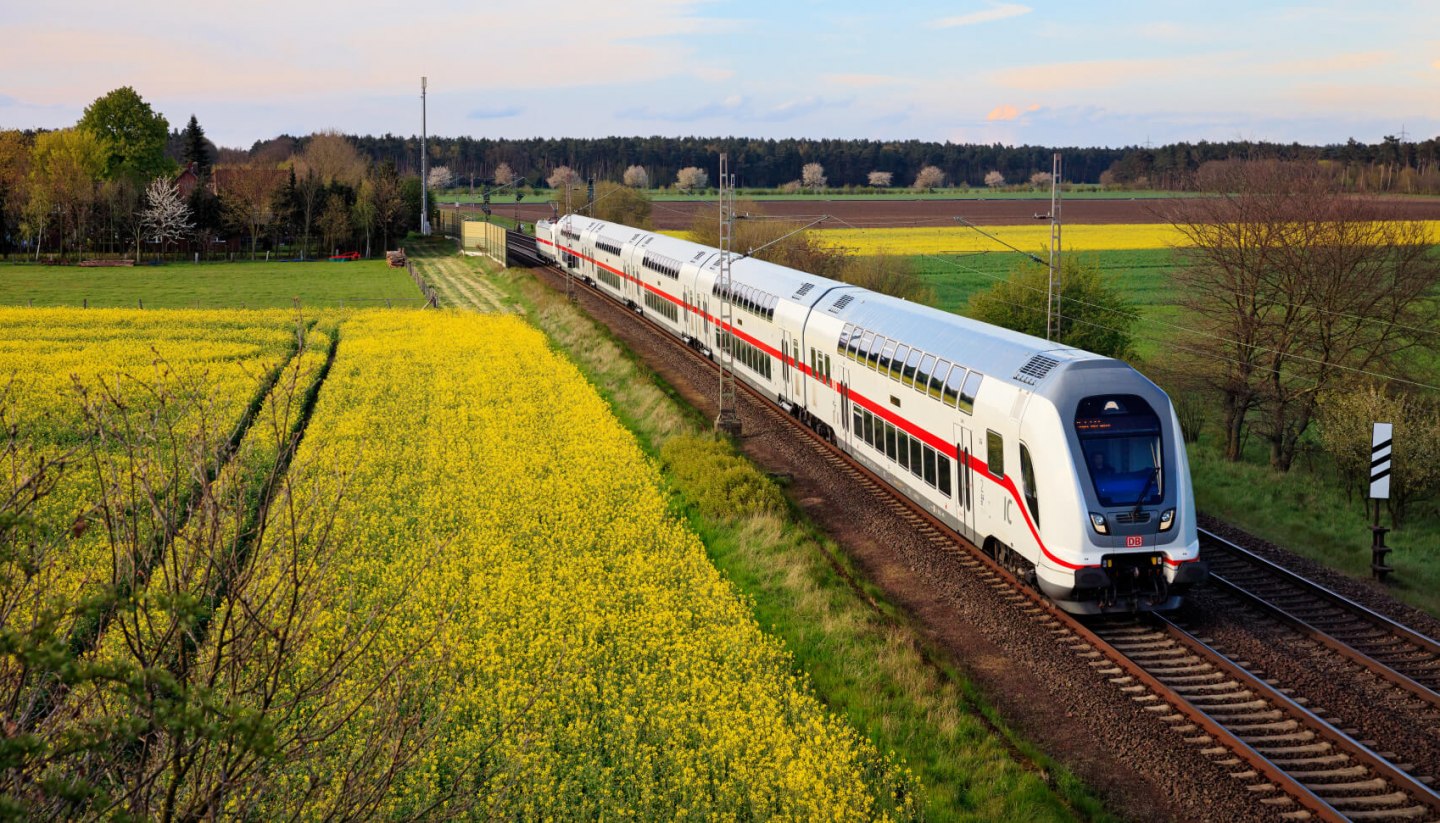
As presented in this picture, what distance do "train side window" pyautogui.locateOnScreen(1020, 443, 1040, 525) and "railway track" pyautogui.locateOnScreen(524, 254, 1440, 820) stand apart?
1.75 meters

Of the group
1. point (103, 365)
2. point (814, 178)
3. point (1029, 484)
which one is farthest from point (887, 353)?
point (814, 178)

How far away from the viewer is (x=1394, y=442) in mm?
26344

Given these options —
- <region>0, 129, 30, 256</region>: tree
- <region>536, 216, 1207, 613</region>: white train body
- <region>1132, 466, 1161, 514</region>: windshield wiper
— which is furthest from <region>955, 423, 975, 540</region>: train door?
<region>0, 129, 30, 256</region>: tree

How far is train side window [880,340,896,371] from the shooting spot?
2441 cm

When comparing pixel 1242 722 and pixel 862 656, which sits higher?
pixel 862 656

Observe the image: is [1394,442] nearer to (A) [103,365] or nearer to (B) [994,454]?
(B) [994,454]

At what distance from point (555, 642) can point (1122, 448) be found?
28.3 ft

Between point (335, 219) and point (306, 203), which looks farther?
point (306, 203)

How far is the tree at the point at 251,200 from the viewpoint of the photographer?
10206 cm

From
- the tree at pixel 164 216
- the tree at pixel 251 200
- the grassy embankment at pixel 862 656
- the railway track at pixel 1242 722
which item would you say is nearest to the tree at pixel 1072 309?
the grassy embankment at pixel 862 656

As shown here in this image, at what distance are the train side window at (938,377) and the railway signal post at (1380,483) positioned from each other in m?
7.89

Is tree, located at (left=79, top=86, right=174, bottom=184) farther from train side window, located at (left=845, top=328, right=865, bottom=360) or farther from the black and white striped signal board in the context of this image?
the black and white striped signal board

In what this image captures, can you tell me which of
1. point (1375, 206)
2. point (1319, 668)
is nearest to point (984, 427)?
point (1319, 668)

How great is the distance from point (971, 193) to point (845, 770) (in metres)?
177
